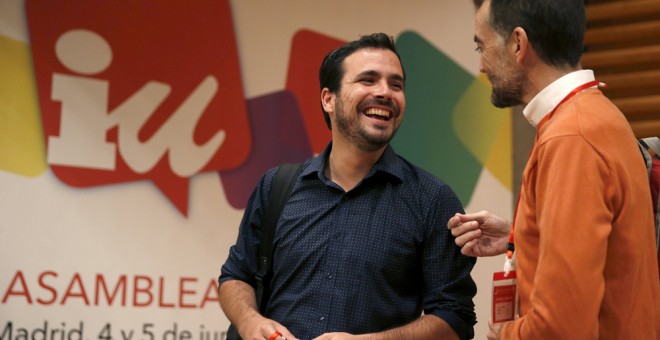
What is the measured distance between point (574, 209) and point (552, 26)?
0.48 m

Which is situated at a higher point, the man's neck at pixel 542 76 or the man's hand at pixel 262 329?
the man's neck at pixel 542 76

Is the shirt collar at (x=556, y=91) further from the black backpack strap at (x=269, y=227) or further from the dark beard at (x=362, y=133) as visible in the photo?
the black backpack strap at (x=269, y=227)

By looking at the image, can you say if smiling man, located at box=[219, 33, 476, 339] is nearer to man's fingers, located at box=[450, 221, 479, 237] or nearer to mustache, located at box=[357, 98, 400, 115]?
mustache, located at box=[357, 98, 400, 115]

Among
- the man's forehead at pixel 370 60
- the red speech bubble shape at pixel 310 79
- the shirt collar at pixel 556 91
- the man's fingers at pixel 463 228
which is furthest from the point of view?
the red speech bubble shape at pixel 310 79

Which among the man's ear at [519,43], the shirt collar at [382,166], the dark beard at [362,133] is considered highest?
the man's ear at [519,43]

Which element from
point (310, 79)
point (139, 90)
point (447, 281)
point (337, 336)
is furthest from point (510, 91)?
point (139, 90)

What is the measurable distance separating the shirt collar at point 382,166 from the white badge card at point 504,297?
0.78m

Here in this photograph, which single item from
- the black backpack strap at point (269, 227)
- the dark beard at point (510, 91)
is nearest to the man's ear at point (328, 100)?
the black backpack strap at point (269, 227)

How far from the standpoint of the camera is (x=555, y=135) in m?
1.67

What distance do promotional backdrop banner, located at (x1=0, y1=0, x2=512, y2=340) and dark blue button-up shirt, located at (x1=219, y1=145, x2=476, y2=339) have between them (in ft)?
4.48

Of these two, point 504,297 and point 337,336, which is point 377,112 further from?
point 504,297

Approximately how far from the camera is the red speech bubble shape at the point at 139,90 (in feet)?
Result: 12.5

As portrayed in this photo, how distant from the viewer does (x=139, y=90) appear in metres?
3.92

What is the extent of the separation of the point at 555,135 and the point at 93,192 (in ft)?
8.86
